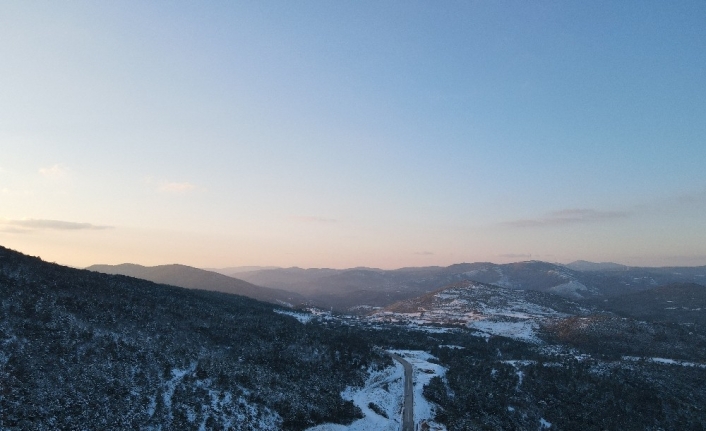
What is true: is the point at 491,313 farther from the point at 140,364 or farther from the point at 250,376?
the point at 140,364

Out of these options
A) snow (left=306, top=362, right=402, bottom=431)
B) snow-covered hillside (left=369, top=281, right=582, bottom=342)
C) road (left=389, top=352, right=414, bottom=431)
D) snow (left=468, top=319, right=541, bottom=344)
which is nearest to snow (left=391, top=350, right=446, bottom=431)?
road (left=389, top=352, right=414, bottom=431)

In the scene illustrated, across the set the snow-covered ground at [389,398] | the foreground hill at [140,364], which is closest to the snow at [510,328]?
the snow-covered ground at [389,398]

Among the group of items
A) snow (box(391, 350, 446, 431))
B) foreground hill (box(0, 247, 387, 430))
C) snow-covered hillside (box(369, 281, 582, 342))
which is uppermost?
foreground hill (box(0, 247, 387, 430))

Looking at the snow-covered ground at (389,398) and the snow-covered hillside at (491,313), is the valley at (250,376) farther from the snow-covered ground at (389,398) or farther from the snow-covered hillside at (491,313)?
the snow-covered hillside at (491,313)

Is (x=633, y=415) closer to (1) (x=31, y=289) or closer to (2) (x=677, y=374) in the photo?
(2) (x=677, y=374)

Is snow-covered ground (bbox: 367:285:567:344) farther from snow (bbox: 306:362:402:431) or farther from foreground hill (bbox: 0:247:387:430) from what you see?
foreground hill (bbox: 0:247:387:430)

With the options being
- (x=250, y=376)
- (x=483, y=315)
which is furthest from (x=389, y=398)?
(x=483, y=315)

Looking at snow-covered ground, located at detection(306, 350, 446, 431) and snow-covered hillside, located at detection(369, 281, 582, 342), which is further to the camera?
snow-covered hillside, located at detection(369, 281, 582, 342)
